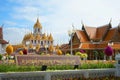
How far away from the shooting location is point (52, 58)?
13.7 m

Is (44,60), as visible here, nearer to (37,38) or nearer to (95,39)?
(95,39)

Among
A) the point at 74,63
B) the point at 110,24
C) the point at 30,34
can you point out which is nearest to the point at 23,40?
the point at 30,34

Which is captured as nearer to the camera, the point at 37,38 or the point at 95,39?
the point at 95,39

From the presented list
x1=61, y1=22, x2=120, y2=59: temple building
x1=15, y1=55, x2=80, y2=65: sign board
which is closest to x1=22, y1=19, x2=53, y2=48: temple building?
x1=61, y1=22, x2=120, y2=59: temple building

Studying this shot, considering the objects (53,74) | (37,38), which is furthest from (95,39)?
(53,74)

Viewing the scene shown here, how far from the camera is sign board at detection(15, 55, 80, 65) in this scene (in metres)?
12.8

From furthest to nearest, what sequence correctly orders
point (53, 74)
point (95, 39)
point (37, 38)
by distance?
point (37, 38) < point (95, 39) < point (53, 74)

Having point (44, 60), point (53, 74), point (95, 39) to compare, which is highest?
point (95, 39)

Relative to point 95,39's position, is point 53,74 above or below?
below

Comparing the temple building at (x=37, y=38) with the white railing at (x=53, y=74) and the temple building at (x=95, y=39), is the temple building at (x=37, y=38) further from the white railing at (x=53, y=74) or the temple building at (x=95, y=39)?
the white railing at (x=53, y=74)

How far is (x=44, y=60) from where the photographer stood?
1338cm

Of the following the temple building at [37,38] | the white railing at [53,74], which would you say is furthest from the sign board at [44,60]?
the temple building at [37,38]

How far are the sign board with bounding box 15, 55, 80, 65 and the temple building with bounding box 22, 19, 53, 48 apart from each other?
238 feet

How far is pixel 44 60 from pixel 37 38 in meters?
74.9
